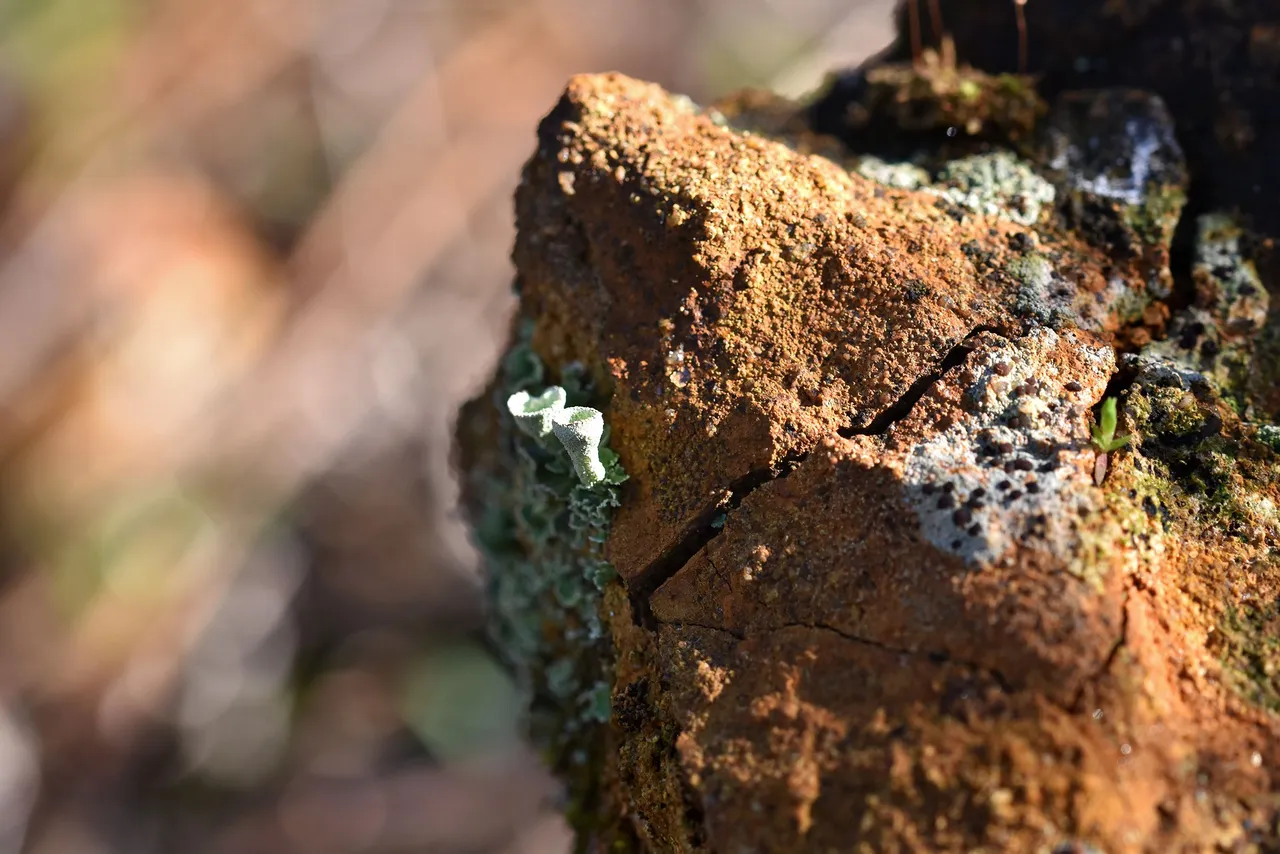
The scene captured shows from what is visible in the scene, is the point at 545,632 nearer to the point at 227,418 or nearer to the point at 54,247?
the point at 227,418

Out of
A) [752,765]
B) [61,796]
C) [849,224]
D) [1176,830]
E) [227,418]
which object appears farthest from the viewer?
[227,418]

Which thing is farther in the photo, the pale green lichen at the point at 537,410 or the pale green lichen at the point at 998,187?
the pale green lichen at the point at 998,187

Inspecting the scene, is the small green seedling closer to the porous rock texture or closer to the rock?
the porous rock texture

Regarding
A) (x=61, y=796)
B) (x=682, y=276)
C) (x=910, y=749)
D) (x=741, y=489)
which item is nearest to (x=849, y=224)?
(x=682, y=276)

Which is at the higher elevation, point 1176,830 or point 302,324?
point 1176,830

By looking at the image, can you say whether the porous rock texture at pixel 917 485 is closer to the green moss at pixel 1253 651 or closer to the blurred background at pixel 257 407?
the green moss at pixel 1253 651

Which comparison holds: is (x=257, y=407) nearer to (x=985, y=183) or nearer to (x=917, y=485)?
(x=985, y=183)

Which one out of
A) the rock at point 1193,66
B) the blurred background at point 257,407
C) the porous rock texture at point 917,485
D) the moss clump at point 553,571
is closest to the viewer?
the porous rock texture at point 917,485

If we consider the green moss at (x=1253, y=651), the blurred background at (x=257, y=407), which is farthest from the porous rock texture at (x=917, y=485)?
the blurred background at (x=257, y=407)

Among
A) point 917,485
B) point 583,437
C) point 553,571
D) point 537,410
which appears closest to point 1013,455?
point 917,485
